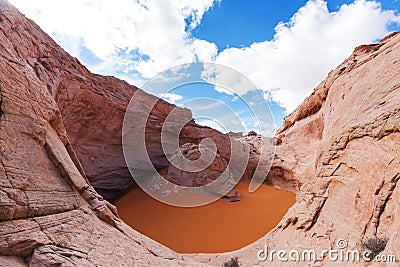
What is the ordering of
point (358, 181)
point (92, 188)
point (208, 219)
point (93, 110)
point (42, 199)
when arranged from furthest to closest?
1. point (208, 219)
2. point (93, 110)
3. point (92, 188)
4. point (358, 181)
5. point (42, 199)

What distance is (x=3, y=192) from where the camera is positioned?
11.0ft

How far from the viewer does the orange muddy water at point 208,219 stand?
9.41m

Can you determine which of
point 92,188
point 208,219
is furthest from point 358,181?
point 208,219

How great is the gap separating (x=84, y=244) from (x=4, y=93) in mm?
3069

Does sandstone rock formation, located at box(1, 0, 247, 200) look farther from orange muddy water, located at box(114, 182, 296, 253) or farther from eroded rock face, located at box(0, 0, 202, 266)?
orange muddy water, located at box(114, 182, 296, 253)

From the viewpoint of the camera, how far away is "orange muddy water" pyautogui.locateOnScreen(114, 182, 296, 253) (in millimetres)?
9406

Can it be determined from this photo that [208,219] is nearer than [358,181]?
No

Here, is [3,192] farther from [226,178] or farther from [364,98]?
[226,178]

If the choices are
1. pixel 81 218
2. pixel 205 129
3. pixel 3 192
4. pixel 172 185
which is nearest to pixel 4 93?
pixel 3 192

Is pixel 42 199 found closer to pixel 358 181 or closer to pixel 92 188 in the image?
pixel 92 188

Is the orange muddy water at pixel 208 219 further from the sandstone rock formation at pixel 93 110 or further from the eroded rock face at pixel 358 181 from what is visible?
the eroded rock face at pixel 358 181

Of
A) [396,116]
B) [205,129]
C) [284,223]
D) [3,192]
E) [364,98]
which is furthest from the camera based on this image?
[205,129]

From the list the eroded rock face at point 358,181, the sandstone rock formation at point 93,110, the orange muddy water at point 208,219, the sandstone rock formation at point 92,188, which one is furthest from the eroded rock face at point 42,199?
the orange muddy water at point 208,219

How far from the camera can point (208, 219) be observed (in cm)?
1098
